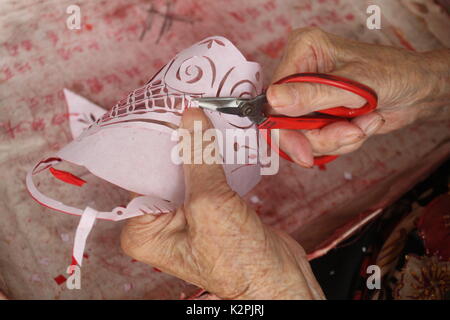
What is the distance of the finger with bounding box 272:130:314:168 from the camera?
0.91 meters

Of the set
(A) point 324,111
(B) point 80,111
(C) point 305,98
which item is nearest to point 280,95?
(C) point 305,98

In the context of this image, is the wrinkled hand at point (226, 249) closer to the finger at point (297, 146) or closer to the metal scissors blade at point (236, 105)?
the metal scissors blade at point (236, 105)

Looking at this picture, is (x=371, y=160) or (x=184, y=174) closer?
(x=184, y=174)

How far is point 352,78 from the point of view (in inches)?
33.8

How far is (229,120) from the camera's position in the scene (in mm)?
835

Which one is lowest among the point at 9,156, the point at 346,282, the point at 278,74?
the point at 346,282

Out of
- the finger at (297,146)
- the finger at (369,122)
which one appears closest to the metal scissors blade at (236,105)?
the finger at (297,146)

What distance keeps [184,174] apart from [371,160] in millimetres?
700

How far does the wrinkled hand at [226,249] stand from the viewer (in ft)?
2.33

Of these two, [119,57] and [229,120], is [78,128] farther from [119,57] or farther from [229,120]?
[229,120]

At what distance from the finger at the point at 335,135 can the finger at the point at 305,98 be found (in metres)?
0.05

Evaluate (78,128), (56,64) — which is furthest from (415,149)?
(56,64)

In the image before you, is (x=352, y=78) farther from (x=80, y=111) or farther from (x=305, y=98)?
(x=80, y=111)

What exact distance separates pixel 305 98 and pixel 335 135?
Answer: 16 centimetres
